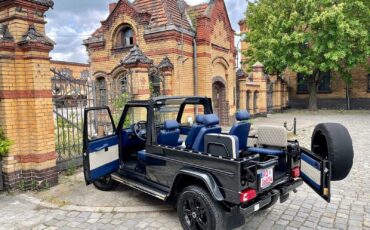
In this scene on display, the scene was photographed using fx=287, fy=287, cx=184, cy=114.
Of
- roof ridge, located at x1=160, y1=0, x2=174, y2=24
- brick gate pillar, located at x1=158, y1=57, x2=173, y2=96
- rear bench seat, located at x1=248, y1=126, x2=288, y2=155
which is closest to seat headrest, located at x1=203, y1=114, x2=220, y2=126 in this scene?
rear bench seat, located at x1=248, y1=126, x2=288, y2=155

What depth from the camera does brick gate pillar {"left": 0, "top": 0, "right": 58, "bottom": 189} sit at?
18.3 feet

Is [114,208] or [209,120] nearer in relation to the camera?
[209,120]

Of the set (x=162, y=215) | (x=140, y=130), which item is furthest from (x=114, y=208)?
(x=140, y=130)

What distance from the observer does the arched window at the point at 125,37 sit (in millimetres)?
13383

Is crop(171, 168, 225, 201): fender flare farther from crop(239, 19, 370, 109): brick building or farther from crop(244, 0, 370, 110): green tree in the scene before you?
crop(239, 19, 370, 109): brick building

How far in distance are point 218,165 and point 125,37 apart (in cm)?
1135

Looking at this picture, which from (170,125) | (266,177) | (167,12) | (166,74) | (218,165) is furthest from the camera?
(167,12)

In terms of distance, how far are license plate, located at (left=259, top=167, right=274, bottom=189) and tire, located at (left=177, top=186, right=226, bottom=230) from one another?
63 centimetres

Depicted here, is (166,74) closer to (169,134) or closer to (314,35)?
(169,134)

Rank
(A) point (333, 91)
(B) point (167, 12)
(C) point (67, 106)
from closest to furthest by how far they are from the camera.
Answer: (C) point (67, 106) → (B) point (167, 12) → (A) point (333, 91)

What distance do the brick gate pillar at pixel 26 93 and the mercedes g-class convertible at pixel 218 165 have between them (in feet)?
4.44

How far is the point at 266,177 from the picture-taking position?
3766 mm

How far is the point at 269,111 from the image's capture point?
2323cm

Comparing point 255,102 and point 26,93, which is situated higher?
point 26,93
